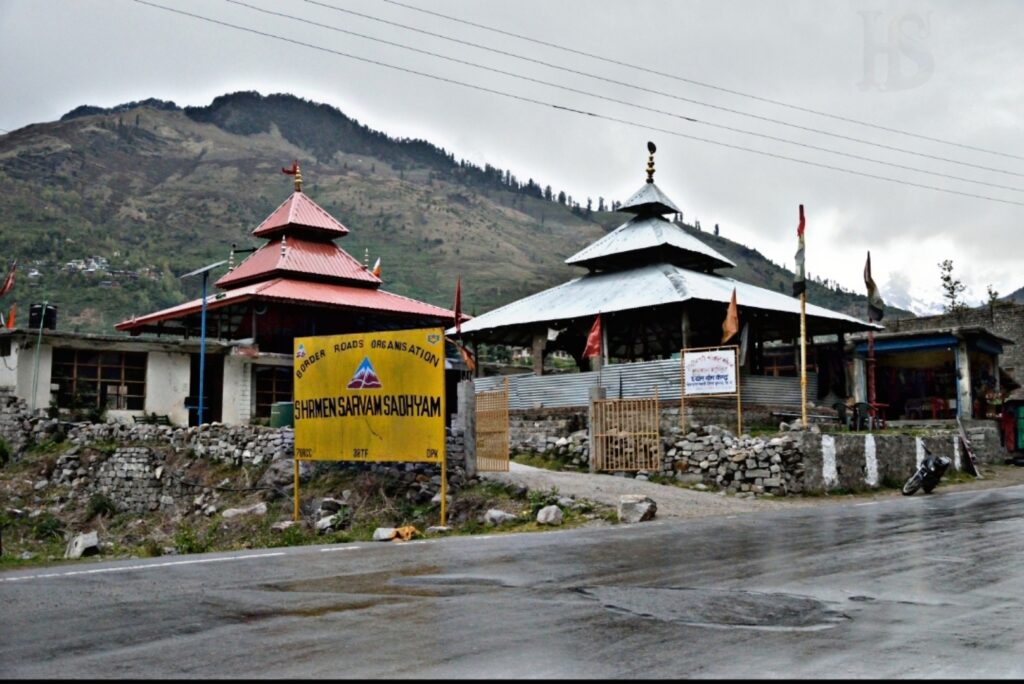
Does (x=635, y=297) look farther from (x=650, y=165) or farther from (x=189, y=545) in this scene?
(x=189, y=545)

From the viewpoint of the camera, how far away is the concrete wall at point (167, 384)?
32.0 meters

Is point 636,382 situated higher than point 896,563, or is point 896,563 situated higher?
point 636,382

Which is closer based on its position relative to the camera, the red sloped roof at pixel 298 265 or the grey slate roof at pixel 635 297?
the grey slate roof at pixel 635 297

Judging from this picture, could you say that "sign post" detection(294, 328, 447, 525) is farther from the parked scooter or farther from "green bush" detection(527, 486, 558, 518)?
the parked scooter

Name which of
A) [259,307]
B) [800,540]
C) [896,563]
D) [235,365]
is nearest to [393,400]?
[800,540]

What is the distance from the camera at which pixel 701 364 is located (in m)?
23.8

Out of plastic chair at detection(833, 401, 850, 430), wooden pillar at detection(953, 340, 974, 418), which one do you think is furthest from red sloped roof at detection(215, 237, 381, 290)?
wooden pillar at detection(953, 340, 974, 418)

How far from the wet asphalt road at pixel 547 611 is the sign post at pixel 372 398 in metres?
4.95

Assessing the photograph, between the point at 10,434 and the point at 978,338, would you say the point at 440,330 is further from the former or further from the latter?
the point at 978,338

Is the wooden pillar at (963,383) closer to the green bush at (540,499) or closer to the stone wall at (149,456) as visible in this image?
the green bush at (540,499)

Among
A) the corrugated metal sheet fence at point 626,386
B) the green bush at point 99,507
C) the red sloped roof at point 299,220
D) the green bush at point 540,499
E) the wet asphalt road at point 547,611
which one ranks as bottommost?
the green bush at point 99,507

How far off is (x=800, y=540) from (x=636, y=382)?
42.3 ft

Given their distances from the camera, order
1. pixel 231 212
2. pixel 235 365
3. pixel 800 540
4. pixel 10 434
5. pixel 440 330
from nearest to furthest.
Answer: pixel 800 540
pixel 440 330
pixel 10 434
pixel 235 365
pixel 231 212

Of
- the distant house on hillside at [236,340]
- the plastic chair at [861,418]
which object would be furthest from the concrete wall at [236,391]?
the plastic chair at [861,418]
